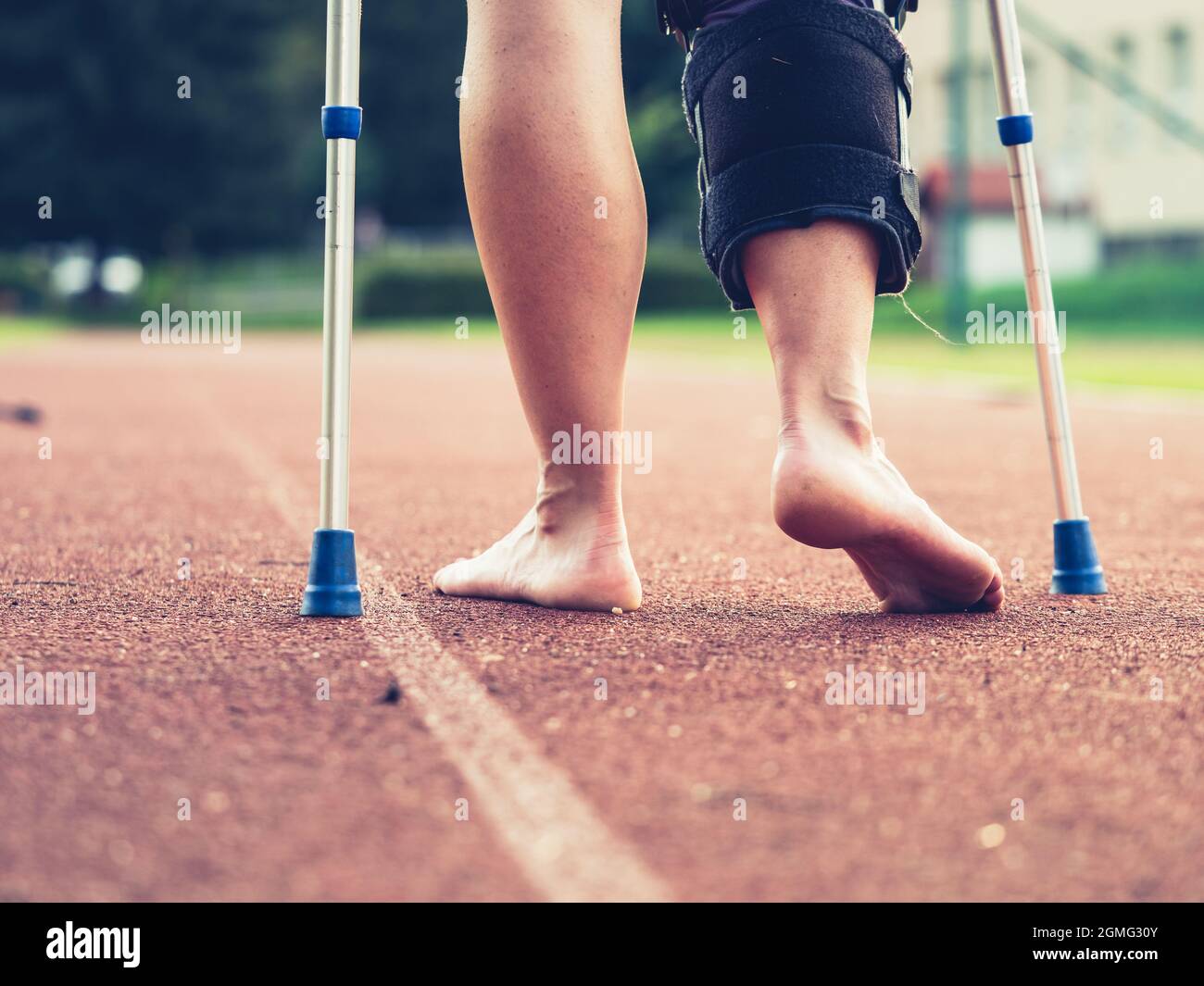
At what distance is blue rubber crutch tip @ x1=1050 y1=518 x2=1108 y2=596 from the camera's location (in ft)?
9.89

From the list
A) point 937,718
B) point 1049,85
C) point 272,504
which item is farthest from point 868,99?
point 1049,85

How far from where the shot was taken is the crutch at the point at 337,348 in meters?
2.67

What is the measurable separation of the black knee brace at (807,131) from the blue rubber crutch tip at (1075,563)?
1.96 ft

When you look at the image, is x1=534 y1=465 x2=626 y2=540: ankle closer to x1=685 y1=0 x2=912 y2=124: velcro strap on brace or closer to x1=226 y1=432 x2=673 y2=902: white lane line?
x1=226 y1=432 x2=673 y2=902: white lane line

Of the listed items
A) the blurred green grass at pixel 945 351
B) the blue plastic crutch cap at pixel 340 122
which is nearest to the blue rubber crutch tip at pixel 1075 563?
the blue plastic crutch cap at pixel 340 122

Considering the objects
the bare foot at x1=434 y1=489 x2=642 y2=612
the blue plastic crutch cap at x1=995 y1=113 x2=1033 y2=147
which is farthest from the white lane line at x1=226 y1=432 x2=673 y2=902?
the blue plastic crutch cap at x1=995 y1=113 x2=1033 y2=147

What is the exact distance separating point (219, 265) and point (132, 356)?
2686 cm

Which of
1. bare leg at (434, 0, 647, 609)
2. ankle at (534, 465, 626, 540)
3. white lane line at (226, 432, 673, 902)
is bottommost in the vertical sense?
white lane line at (226, 432, 673, 902)

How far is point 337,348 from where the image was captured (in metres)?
2.70

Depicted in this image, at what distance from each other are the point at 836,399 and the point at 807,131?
0.40m

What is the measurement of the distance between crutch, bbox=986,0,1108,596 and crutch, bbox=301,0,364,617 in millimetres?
1105

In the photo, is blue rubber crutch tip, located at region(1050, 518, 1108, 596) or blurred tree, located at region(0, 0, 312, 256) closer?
blue rubber crutch tip, located at region(1050, 518, 1108, 596)

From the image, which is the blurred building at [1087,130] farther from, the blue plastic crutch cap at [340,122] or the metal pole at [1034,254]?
the blue plastic crutch cap at [340,122]

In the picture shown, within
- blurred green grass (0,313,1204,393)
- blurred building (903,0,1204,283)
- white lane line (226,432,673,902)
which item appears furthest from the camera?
blurred building (903,0,1204,283)
